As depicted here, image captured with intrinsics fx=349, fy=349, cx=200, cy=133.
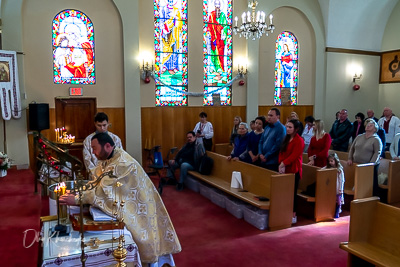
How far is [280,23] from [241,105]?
3070 millimetres

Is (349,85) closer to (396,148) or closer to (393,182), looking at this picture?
(396,148)

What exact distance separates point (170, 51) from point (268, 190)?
6.03m

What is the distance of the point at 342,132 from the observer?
922 centimetres

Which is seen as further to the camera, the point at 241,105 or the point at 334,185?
the point at 241,105

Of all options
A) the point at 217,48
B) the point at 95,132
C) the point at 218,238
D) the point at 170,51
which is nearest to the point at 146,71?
the point at 170,51

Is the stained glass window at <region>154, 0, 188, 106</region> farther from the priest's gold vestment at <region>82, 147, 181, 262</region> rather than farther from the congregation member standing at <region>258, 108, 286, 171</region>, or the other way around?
the priest's gold vestment at <region>82, 147, 181, 262</region>

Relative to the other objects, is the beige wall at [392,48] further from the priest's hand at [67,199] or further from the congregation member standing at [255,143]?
the priest's hand at [67,199]

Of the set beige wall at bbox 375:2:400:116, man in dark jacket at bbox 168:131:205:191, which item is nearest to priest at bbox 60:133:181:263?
man in dark jacket at bbox 168:131:205:191

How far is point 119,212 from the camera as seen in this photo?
2.84 m

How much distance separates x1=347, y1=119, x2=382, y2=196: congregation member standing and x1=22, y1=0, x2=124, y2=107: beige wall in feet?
20.2

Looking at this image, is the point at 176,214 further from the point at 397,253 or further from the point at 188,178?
the point at 397,253

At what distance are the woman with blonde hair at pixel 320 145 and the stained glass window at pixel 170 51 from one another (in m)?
4.81

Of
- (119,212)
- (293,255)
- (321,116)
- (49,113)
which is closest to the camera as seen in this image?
(119,212)

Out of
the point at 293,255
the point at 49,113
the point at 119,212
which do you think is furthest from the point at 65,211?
the point at 49,113
